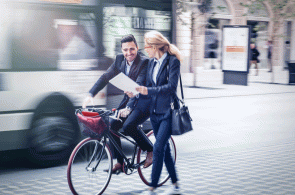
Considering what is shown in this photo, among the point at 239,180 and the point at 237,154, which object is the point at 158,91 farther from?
the point at 237,154

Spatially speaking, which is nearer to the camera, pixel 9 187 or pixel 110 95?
pixel 9 187

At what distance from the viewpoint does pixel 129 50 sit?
16.4 feet

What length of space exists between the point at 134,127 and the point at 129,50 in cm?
84

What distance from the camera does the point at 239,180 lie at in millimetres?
5598

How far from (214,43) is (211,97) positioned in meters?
11.2

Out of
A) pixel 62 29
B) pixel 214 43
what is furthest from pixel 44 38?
pixel 214 43

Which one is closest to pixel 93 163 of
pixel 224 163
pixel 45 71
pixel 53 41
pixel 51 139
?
pixel 51 139

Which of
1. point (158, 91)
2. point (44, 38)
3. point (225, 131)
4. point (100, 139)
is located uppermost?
point (44, 38)

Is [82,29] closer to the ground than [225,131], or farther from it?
farther from it

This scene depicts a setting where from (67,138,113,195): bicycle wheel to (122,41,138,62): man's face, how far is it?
991 mm

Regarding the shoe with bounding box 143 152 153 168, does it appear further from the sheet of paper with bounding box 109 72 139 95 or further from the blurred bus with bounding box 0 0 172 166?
the blurred bus with bounding box 0 0 172 166

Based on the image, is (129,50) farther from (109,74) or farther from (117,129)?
(117,129)

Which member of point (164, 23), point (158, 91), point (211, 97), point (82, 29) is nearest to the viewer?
point (158, 91)

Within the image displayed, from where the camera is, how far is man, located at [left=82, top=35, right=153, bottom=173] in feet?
16.1
